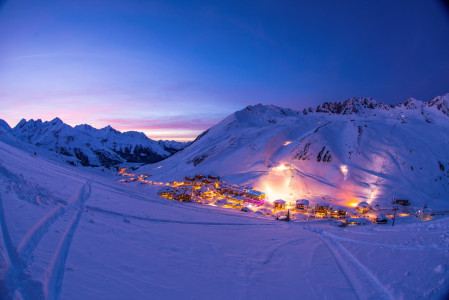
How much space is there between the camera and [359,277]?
24.8ft

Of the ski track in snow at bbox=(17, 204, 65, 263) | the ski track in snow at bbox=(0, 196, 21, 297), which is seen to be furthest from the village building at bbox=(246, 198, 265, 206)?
the ski track in snow at bbox=(0, 196, 21, 297)

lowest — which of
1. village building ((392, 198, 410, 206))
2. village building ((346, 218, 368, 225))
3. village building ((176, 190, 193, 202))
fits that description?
village building ((176, 190, 193, 202))

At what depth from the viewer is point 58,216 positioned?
768 cm

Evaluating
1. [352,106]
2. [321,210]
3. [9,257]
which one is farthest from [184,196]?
[352,106]

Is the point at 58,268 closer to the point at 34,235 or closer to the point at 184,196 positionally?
the point at 34,235

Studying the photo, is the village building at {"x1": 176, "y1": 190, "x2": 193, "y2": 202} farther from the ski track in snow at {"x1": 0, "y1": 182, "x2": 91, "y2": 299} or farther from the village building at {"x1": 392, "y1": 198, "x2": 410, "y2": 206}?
the village building at {"x1": 392, "y1": 198, "x2": 410, "y2": 206}

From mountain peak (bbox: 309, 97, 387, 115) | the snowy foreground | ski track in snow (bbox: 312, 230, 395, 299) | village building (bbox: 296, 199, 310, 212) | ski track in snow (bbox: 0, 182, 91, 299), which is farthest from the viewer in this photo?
mountain peak (bbox: 309, 97, 387, 115)

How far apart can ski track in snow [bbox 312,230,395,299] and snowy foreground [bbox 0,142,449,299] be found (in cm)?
3

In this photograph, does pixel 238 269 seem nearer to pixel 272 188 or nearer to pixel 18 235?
pixel 18 235

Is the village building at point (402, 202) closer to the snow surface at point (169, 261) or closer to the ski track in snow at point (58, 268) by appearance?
the snow surface at point (169, 261)

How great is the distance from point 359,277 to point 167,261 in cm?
690

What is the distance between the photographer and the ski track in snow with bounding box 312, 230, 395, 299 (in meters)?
6.46

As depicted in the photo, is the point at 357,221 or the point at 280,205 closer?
the point at 357,221

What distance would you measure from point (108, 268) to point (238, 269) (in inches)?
164
